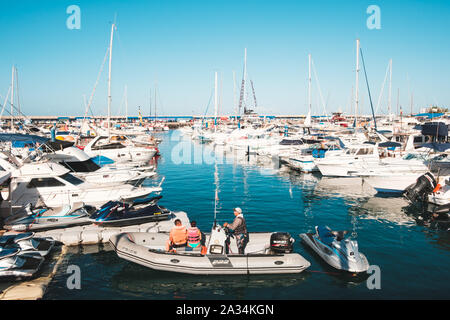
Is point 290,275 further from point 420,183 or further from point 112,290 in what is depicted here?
point 420,183

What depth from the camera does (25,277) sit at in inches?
359

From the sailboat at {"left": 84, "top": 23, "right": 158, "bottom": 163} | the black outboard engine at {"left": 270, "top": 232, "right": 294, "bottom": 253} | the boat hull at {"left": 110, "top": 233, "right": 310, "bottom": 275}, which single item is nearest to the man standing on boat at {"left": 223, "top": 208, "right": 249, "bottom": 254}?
the boat hull at {"left": 110, "top": 233, "right": 310, "bottom": 275}

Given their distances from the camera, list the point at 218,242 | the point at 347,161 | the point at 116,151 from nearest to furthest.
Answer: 1. the point at 218,242
2. the point at 347,161
3. the point at 116,151

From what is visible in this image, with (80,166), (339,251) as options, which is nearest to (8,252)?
(339,251)

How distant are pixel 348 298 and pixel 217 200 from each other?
1135cm

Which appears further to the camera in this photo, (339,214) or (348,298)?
(339,214)

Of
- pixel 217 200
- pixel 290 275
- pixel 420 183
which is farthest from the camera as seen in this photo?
pixel 217 200

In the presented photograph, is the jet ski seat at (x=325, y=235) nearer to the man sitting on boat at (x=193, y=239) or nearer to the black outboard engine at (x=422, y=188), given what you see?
the man sitting on boat at (x=193, y=239)

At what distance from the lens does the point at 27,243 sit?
10422 millimetres

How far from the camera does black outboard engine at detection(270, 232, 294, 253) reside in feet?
33.2

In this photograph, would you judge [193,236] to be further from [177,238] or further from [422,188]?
[422,188]

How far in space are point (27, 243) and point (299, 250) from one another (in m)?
9.54

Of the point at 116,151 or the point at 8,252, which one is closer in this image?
the point at 8,252
